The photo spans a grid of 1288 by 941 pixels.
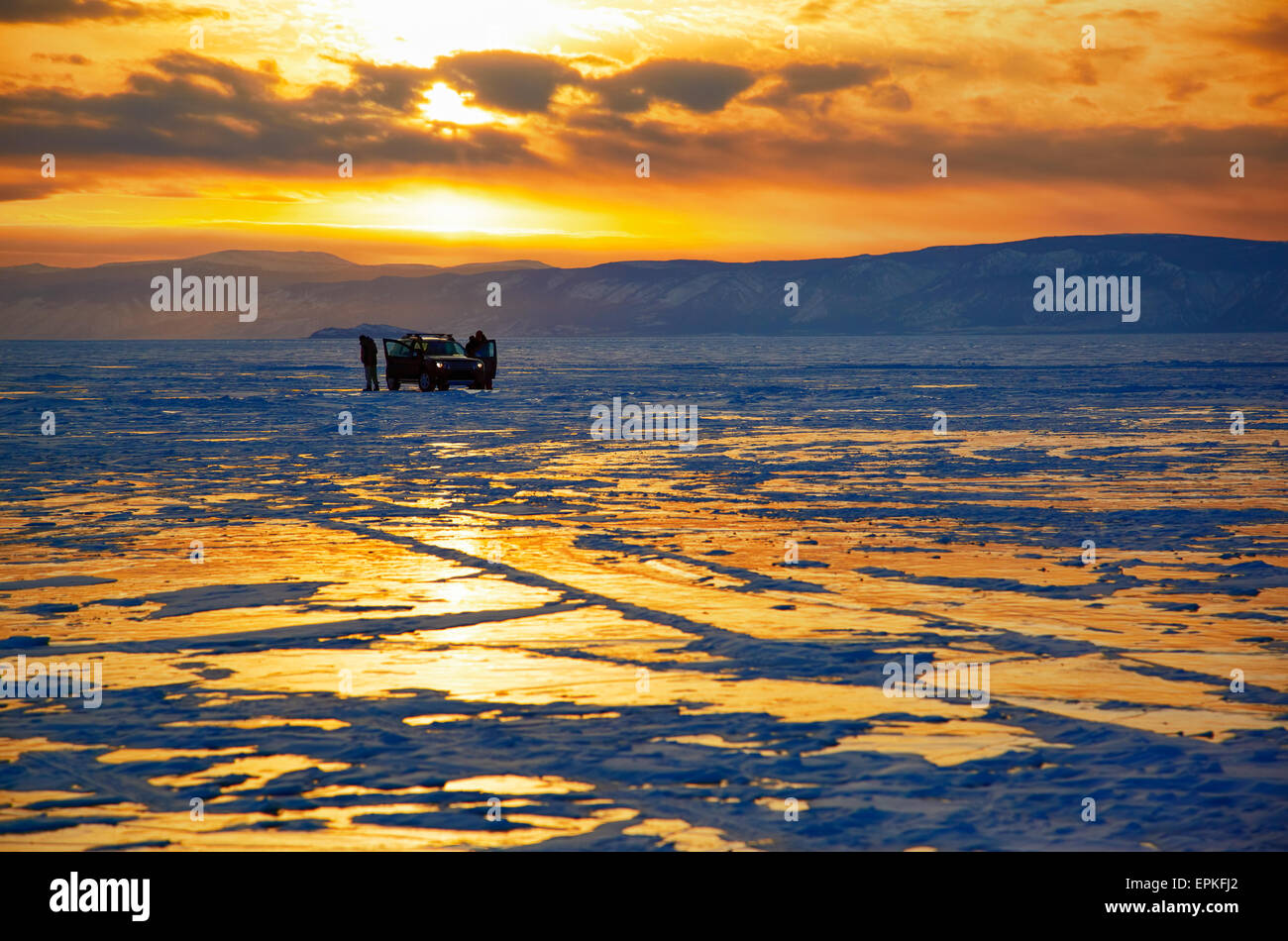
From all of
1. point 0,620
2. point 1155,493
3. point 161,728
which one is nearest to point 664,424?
point 1155,493

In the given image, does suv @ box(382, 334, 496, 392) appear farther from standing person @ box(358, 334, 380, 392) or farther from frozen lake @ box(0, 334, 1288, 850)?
frozen lake @ box(0, 334, 1288, 850)

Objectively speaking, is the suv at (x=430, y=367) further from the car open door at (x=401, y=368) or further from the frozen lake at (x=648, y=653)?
the frozen lake at (x=648, y=653)

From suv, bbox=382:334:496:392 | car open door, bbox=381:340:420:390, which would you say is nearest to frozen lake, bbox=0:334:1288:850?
suv, bbox=382:334:496:392

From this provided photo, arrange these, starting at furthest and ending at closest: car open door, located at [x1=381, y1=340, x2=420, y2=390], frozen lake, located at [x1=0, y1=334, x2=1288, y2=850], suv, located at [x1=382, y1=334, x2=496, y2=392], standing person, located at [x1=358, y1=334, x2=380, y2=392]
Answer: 1. standing person, located at [x1=358, y1=334, x2=380, y2=392]
2. car open door, located at [x1=381, y1=340, x2=420, y2=390]
3. suv, located at [x1=382, y1=334, x2=496, y2=392]
4. frozen lake, located at [x1=0, y1=334, x2=1288, y2=850]

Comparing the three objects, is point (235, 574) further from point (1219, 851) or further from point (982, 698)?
point (1219, 851)

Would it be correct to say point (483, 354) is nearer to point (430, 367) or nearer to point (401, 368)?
point (401, 368)

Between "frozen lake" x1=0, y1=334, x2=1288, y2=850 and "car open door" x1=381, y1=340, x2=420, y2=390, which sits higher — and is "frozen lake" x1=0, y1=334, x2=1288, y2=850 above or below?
below
